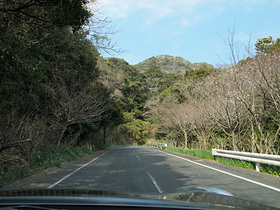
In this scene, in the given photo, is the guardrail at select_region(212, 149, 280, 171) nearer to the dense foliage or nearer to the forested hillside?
the forested hillside

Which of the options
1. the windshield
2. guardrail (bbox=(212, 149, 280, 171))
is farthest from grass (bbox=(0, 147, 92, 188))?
guardrail (bbox=(212, 149, 280, 171))

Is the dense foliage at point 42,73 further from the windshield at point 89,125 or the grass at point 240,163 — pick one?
the grass at point 240,163

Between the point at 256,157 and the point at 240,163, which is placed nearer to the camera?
the point at 256,157

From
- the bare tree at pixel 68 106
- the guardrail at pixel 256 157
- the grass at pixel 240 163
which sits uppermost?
the bare tree at pixel 68 106

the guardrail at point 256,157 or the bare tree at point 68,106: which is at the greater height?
the bare tree at point 68,106

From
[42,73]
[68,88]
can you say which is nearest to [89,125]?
[68,88]

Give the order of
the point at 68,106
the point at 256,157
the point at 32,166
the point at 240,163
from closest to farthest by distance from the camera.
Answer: the point at 256,157 → the point at 32,166 → the point at 240,163 → the point at 68,106

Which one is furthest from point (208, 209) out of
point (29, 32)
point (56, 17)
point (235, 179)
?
point (29, 32)

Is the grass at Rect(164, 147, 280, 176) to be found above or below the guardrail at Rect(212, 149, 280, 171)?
below

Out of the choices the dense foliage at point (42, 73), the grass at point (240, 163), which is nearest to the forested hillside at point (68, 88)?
the dense foliage at point (42, 73)

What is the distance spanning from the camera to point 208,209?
89.4 inches

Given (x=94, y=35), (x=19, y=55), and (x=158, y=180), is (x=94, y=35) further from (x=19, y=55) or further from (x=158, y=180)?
(x=158, y=180)

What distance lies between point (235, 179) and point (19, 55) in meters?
7.98

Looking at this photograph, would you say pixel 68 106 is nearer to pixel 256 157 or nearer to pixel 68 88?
pixel 68 88
